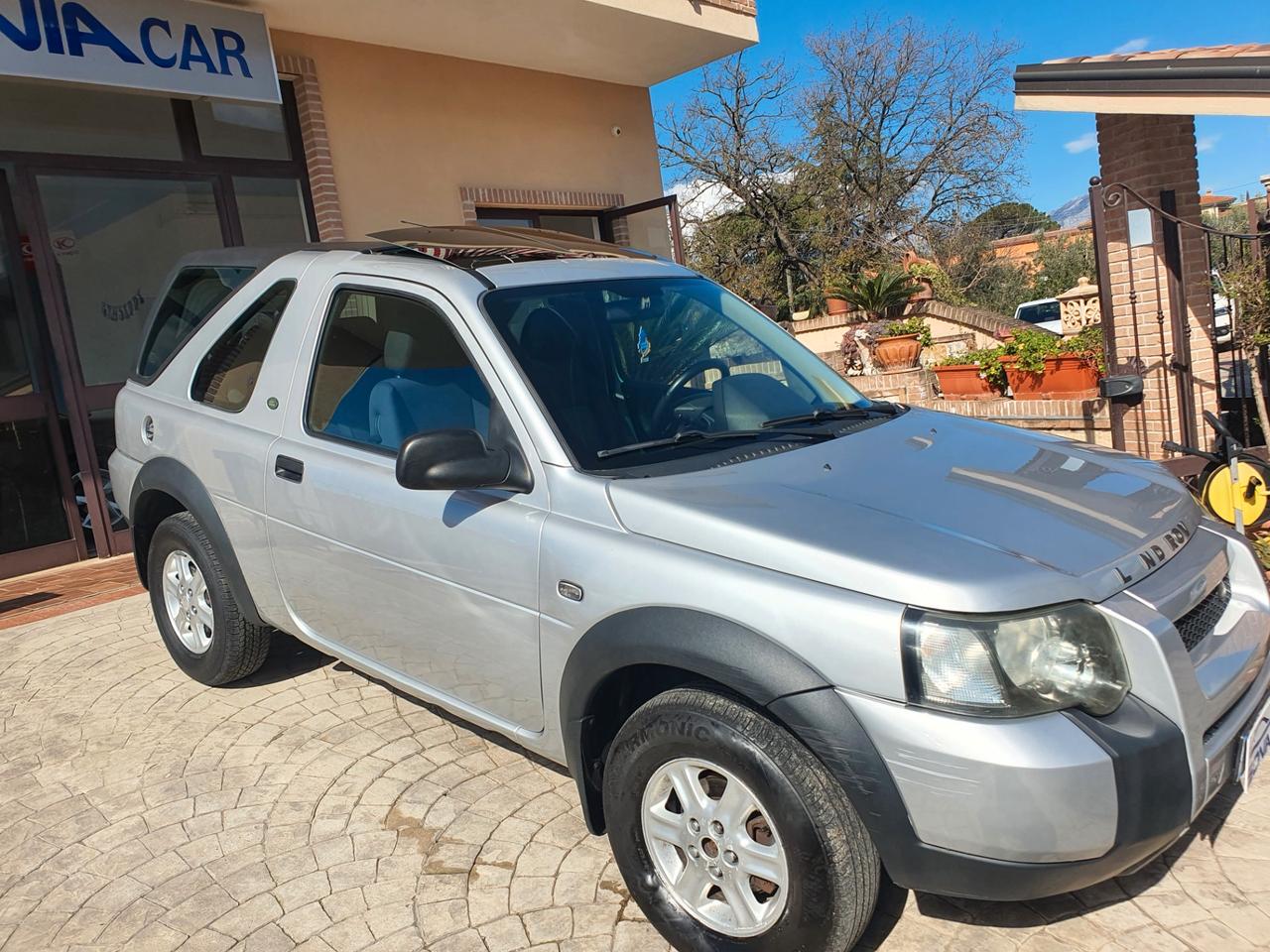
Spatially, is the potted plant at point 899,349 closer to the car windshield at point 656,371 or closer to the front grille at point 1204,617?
the car windshield at point 656,371

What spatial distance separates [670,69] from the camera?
10.5 metres

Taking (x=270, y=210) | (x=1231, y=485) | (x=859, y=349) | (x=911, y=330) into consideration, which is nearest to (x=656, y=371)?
(x=1231, y=485)

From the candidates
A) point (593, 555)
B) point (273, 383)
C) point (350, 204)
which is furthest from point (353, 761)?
point (350, 204)

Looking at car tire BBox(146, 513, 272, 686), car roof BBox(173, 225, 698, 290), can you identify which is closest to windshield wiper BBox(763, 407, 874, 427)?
car roof BBox(173, 225, 698, 290)

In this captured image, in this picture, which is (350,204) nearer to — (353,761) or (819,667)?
(353,761)

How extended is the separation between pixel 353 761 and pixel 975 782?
8.31ft

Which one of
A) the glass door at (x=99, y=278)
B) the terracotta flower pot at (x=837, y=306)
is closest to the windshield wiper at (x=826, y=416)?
the glass door at (x=99, y=278)

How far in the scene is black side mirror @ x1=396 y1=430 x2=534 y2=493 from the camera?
8.50 ft

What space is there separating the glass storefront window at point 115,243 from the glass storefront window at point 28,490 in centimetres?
62

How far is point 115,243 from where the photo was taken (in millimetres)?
7566

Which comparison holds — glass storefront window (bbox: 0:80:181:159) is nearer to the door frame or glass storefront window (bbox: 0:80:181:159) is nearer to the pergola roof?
the door frame

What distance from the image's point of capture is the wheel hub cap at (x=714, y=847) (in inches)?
87.5

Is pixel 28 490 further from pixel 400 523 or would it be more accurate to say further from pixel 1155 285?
pixel 1155 285

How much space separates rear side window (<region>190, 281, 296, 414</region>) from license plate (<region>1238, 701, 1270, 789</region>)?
11.3 feet
